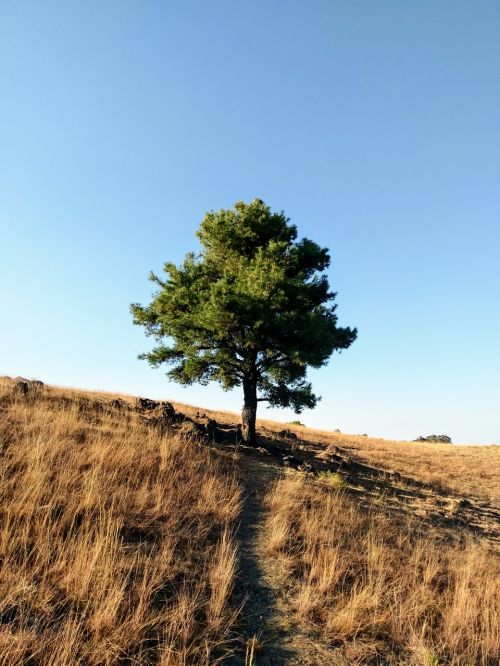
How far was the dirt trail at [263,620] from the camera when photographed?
165 inches

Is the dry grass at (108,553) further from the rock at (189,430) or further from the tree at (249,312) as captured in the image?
the tree at (249,312)

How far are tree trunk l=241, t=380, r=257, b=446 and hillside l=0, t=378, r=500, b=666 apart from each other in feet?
18.2

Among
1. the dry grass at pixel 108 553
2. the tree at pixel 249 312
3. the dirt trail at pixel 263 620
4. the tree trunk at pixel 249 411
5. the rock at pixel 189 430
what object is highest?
the tree at pixel 249 312

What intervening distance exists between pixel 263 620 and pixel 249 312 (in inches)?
405

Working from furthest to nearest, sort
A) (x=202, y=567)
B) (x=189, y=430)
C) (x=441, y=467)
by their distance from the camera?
(x=441, y=467) < (x=189, y=430) < (x=202, y=567)

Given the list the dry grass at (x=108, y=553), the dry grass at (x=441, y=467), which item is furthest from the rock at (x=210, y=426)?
the dry grass at (x=108, y=553)

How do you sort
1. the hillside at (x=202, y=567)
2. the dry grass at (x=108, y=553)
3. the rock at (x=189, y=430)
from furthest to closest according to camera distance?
the rock at (x=189, y=430)
the hillside at (x=202, y=567)
the dry grass at (x=108, y=553)

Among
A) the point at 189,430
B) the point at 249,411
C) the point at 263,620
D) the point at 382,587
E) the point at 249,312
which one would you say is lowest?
the point at 263,620

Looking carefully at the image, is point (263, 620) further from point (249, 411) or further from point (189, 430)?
point (249, 411)

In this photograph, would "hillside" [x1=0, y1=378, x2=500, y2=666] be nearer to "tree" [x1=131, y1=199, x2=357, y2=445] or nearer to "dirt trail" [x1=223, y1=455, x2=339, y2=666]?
"dirt trail" [x1=223, y1=455, x2=339, y2=666]

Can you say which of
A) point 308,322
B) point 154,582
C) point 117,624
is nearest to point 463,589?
point 154,582

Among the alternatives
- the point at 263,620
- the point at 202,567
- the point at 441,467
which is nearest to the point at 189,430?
the point at 202,567

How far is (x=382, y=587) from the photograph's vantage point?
5746 mm

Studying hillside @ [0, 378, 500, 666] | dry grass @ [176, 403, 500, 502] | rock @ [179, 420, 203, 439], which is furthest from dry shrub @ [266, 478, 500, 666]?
dry grass @ [176, 403, 500, 502]
